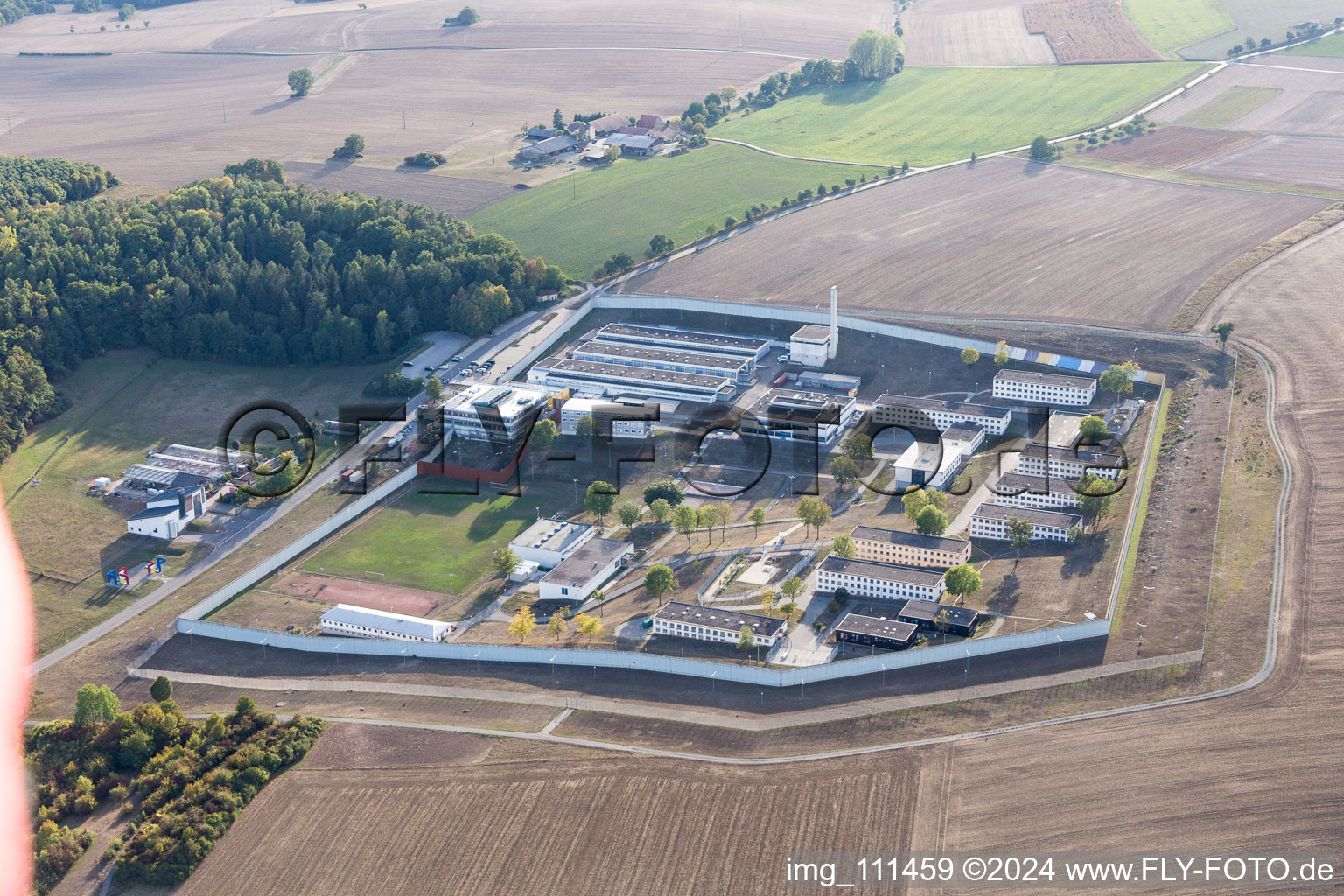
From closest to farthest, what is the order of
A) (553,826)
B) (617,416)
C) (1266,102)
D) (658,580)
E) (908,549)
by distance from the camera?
(553,826) → (658,580) → (908,549) → (617,416) → (1266,102)

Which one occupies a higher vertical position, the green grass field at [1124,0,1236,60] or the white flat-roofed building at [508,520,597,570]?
the green grass field at [1124,0,1236,60]

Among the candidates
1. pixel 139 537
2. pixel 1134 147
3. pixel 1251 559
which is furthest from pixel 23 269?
pixel 1134 147

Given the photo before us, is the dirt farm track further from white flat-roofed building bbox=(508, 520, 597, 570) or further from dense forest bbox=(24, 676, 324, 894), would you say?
white flat-roofed building bbox=(508, 520, 597, 570)

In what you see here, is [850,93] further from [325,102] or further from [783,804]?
[783,804]

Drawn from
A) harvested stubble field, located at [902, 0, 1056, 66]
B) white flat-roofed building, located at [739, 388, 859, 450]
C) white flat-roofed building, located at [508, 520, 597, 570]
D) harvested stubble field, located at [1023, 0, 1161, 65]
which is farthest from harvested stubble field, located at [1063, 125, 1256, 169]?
white flat-roofed building, located at [508, 520, 597, 570]

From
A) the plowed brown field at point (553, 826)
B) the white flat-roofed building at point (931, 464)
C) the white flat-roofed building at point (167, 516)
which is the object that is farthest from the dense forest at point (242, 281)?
the plowed brown field at point (553, 826)

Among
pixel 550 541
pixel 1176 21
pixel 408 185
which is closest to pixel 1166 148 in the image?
pixel 1176 21

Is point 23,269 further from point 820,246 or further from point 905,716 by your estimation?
point 905,716
